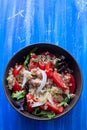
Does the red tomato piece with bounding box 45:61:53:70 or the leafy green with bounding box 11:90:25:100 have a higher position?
the red tomato piece with bounding box 45:61:53:70

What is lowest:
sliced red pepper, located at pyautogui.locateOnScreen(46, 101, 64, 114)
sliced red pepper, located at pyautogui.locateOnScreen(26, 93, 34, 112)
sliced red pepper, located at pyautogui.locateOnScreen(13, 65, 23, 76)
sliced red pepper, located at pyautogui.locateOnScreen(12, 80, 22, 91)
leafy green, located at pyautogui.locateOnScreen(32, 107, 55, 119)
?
leafy green, located at pyautogui.locateOnScreen(32, 107, 55, 119)

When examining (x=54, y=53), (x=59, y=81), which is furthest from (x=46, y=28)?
(x=59, y=81)

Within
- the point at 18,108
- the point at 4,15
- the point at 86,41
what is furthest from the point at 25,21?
the point at 18,108

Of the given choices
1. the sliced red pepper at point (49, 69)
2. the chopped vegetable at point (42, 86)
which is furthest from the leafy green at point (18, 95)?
the sliced red pepper at point (49, 69)

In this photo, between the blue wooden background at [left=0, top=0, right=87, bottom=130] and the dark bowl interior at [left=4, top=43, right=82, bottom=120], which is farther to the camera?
the blue wooden background at [left=0, top=0, right=87, bottom=130]

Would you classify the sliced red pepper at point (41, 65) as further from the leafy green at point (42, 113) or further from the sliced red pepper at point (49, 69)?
the leafy green at point (42, 113)

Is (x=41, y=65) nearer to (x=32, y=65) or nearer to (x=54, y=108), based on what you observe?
(x=32, y=65)

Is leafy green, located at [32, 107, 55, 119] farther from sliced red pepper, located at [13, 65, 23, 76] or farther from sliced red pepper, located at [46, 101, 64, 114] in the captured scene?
sliced red pepper, located at [13, 65, 23, 76]

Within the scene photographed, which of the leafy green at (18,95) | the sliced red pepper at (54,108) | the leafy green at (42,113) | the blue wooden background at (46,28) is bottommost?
the leafy green at (42,113)

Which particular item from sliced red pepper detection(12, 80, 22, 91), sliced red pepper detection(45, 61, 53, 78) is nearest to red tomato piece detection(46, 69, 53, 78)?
sliced red pepper detection(45, 61, 53, 78)
